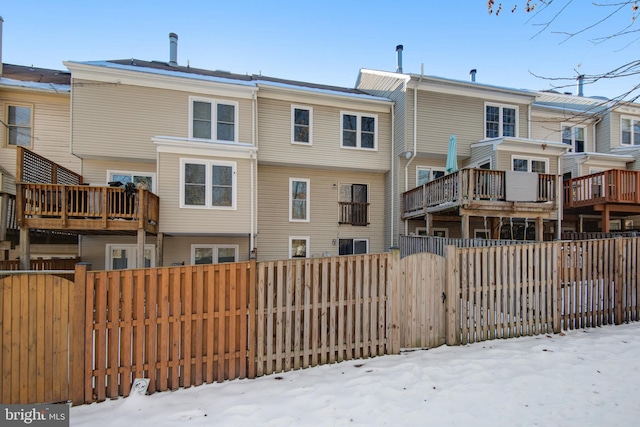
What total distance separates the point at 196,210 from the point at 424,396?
8908 millimetres

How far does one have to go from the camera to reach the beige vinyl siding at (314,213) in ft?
41.9

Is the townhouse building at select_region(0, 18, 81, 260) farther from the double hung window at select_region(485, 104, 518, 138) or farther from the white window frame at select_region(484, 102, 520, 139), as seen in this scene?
the double hung window at select_region(485, 104, 518, 138)

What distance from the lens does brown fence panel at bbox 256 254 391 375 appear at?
3.99 m

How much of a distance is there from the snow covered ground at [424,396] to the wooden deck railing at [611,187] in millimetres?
12053

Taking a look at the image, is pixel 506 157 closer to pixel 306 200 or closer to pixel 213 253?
pixel 306 200

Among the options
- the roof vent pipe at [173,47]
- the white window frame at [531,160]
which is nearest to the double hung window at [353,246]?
the white window frame at [531,160]

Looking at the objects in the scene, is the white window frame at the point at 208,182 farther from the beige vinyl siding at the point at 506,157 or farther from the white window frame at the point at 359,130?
the beige vinyl siding at the point at 506,157

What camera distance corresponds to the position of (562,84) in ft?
10.2

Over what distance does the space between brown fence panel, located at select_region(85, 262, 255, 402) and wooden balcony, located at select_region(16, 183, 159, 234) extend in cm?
564

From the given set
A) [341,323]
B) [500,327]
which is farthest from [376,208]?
[341,323]

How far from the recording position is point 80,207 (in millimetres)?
8266

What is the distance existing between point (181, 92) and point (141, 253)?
640 centimetres

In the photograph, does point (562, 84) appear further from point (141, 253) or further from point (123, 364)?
point (141, 253)

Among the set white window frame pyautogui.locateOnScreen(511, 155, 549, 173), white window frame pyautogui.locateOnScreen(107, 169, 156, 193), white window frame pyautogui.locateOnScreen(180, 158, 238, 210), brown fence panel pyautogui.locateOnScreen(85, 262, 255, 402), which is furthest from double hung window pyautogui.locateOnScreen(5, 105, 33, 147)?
white window frame pyautogui.locateOnScreen(511, 155, 549, 173)
